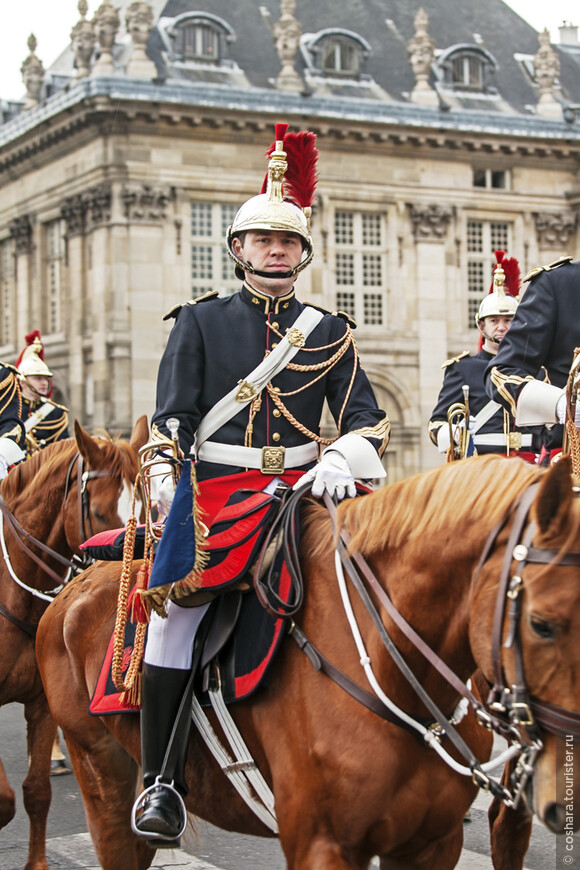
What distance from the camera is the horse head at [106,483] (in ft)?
21.4

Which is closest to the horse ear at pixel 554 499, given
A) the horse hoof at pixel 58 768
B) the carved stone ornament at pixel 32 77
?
the horse hoof at pixel 58 768

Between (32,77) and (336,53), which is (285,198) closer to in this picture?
(336,53)

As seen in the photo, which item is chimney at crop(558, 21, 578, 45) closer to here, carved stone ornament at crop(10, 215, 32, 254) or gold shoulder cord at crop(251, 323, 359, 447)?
carved stone ornament at crop(10, 215, 32, 254)

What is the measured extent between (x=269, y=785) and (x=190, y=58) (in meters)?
34.0

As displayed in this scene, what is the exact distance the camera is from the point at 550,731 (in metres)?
3.00

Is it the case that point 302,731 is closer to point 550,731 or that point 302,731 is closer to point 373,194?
point 550,731

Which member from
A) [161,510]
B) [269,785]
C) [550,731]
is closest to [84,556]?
[161,510]

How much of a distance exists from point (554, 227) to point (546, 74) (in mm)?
4676

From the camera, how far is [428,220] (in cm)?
3719

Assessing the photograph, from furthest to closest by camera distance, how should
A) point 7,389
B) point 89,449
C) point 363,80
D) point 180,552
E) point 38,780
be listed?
point 363,80 < point 7,389 < point 89,449 < point 38,780 < point 180,552

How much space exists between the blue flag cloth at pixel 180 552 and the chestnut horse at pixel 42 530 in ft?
7.03

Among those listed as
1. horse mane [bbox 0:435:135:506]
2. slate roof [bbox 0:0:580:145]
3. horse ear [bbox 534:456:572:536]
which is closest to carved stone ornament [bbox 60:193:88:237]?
slate roof [bbox 0:0:580:145]

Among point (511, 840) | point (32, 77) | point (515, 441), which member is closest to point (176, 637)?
point (511, 840)

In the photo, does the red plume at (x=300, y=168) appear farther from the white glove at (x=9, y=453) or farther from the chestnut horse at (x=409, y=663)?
the white glove at (x=9, y=453)
